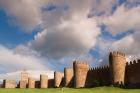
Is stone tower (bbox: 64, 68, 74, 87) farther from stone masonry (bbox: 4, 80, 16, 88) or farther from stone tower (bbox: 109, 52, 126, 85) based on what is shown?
stone masonry (bbox: 4, 80, 16, 88)

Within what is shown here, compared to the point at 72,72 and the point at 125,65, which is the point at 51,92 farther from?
the point at 72,72

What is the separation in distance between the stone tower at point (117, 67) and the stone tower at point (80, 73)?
29.6 feet

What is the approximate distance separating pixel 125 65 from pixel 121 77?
2.36 metres

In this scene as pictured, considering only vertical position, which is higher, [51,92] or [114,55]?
[114,55]

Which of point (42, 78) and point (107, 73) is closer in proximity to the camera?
point (107, 73)

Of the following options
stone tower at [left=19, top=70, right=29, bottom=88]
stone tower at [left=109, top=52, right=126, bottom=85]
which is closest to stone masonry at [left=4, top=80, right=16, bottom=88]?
stone tower at [left=19, top=70, right=29, bottom=88]

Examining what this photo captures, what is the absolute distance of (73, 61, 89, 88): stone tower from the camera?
5959cm

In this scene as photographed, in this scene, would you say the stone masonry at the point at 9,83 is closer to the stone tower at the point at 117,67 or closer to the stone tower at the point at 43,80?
the stone tower at the point at 43,80

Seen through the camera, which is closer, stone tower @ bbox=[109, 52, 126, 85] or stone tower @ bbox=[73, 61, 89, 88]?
stone tower @ bbox=[109, 52, 126, 85]

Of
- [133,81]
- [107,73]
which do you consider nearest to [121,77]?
[133,81]

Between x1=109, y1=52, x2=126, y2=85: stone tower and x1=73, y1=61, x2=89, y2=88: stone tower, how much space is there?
29.6 feet

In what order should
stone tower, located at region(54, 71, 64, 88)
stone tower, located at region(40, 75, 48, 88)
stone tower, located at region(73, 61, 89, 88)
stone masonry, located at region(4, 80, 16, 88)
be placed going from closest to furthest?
1. stone tower, located at region(73, 61, 89, 88)
2. stone tower, located at region(54, 71, 64, 88)
3. stone tower, located at region(40, 75, 48, 88)
4. stone masonry, located at region(4, 80, 16, 88)

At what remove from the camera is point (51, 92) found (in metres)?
39.6

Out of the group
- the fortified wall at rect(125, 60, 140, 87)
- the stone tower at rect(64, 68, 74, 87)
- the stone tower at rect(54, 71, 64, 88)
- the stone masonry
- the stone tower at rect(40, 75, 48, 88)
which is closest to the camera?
the fortified wall at rect(125, 60, 140, 87)
